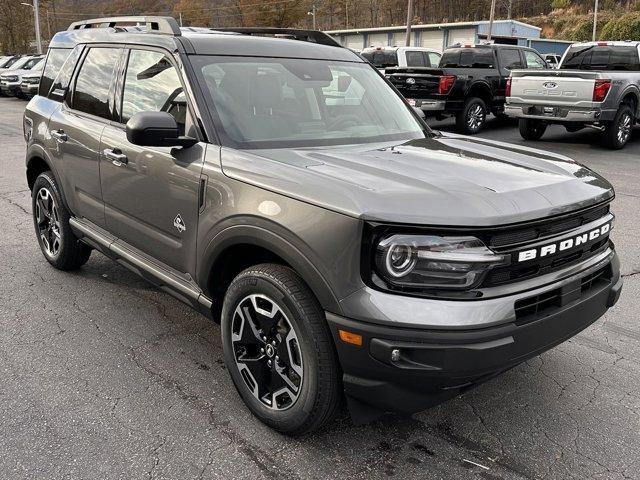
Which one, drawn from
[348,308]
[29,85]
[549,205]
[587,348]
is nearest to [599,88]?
[587,348]

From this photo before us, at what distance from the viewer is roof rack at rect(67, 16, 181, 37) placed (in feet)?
11.4

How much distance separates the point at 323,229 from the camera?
237 centimetres

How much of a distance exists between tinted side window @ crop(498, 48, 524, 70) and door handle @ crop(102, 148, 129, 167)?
12536 millimetres

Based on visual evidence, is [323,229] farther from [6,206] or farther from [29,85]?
[29,85]

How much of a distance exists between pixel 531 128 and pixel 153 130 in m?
11.5

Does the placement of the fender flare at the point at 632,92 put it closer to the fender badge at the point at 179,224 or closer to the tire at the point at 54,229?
the tire at the point at 54,229

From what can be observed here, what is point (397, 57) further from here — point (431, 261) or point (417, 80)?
point (431, 261)

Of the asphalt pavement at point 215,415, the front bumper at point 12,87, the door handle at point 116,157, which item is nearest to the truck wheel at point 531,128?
the asphalt pavement at point 215,415

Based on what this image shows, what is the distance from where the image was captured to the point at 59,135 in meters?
4.36

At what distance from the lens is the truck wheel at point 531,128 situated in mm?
12589

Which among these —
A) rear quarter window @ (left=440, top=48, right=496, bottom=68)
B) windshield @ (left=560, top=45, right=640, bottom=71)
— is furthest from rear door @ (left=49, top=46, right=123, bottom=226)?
rear quarter window @ (left=440, top=48, right=496, bottom=68)

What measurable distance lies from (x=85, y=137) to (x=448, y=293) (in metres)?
2.83

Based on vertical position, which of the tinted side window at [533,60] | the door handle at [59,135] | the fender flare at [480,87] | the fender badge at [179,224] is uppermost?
the tinted side window at [533,60]

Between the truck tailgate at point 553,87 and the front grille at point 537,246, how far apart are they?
904 centimetres
